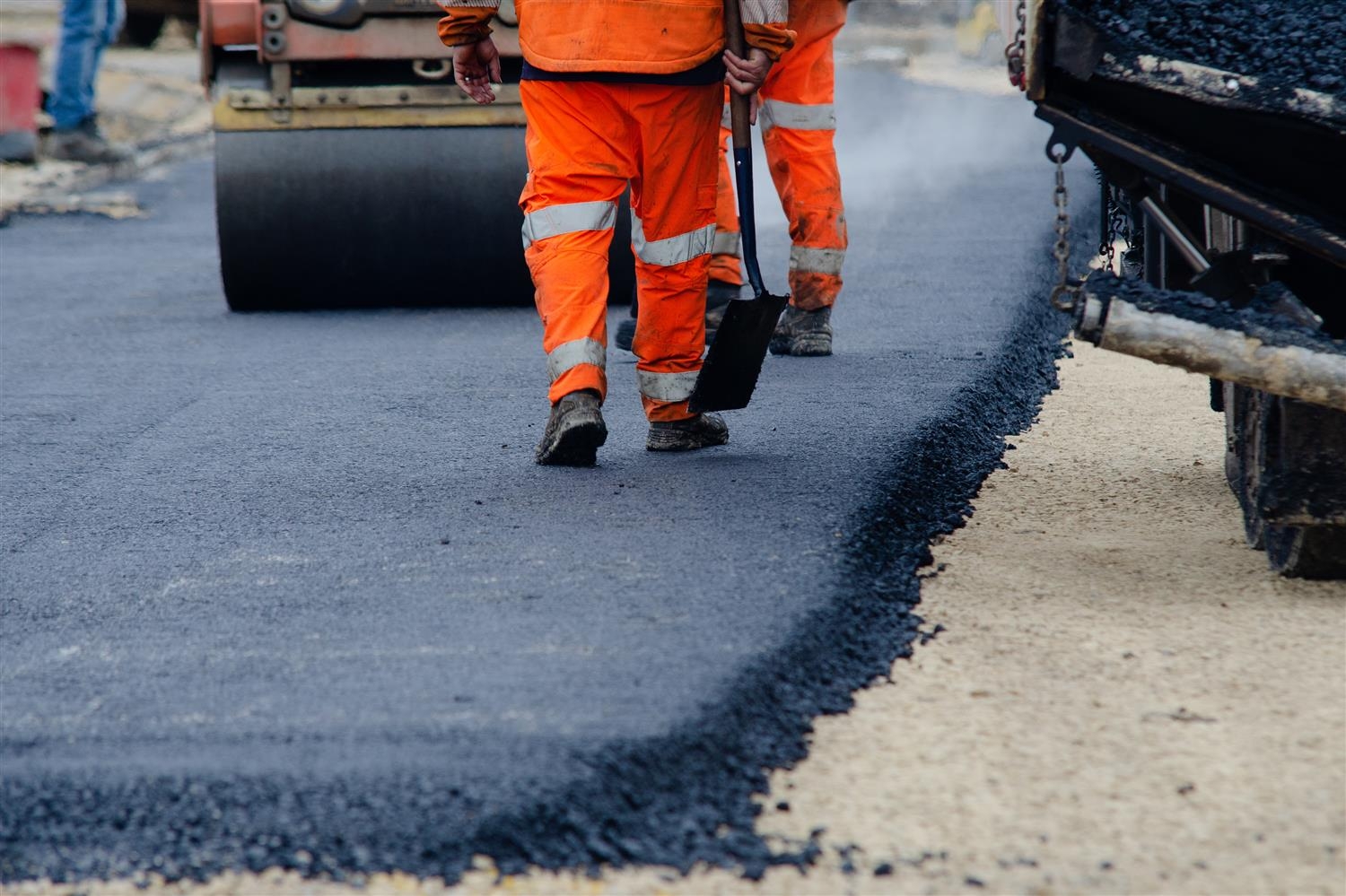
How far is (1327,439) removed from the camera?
266cm

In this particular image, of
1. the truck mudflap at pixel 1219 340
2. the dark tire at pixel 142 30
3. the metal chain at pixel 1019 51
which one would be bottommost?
the dark tire at pixel 142 30

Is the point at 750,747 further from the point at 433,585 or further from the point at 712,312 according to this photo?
the point at 712,312

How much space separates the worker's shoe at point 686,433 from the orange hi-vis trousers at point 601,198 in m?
0.22

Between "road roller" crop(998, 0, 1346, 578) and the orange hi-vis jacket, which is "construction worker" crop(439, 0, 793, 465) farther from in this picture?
"road roller" crop(998, 0, 1346, 578)

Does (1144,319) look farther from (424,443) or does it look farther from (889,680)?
(424,443)

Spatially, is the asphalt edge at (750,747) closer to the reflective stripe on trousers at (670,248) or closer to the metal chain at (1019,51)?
the reflective stripe on trousers at (670,248)

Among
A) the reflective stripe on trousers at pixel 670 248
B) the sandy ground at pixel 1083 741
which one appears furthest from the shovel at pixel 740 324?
the sandy ground at pixel 1083 741

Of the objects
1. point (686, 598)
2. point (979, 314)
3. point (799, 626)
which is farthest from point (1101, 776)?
point (979, 314)

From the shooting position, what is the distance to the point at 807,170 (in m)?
4.65

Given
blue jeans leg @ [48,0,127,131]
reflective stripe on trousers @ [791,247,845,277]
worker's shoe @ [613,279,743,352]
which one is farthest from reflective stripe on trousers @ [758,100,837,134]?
blue jeans leg @ [48,0,127,131]

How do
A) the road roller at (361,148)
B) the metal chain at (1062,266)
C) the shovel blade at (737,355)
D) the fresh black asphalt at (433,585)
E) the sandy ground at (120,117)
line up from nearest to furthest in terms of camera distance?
the fresh black asphalt at (433,585) → the metal chain at (1062,266) → the shovel blade at (737,355) → the road roller at (361,148) → the sandy ground at (120,117)

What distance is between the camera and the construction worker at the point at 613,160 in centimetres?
335

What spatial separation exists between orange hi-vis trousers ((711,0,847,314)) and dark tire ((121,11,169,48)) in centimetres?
1459

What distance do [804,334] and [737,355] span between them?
1124 millimetres
